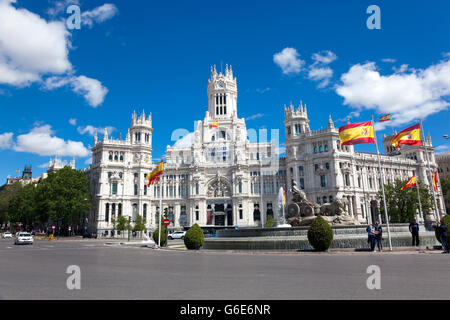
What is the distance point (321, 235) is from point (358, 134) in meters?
11.4

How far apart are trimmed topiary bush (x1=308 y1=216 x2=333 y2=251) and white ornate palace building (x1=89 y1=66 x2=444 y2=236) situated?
56.0m

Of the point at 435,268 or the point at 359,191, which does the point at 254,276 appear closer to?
the point at 435,268

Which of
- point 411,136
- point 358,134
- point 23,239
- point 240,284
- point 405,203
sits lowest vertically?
point 240,284

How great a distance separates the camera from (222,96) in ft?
363

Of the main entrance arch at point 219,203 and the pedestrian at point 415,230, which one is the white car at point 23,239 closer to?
the pedestrian at point 415,230

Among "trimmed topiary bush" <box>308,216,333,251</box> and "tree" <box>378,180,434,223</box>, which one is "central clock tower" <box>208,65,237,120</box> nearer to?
"tree" <box>378,180,434,223</box>

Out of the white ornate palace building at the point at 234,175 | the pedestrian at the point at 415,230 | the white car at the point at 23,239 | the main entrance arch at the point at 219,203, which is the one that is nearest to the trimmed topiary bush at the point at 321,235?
the pedestrian at the point at 415,230

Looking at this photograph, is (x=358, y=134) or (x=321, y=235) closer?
(x=321, y=235)

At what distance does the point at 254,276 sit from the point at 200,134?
9203 cm

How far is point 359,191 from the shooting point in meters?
79.9

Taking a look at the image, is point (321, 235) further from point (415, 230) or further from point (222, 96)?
point (222, 96)

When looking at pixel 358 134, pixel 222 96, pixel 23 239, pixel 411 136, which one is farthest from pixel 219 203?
pixel 358 134

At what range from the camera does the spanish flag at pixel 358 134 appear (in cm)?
2852

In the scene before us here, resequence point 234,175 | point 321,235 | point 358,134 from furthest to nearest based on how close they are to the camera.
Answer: point 234,175 → point 358,134 → point 321,235
